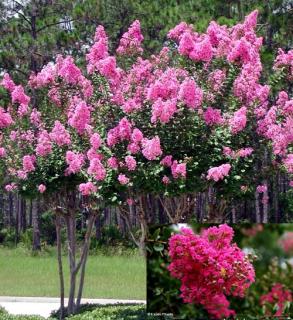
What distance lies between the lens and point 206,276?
477cm

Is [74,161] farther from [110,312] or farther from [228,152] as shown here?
[110,312]

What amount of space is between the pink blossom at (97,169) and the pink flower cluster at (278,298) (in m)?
2.70

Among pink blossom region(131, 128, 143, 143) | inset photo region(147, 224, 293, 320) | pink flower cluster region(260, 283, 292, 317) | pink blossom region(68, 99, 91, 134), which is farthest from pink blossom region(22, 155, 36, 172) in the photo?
pink flower cluster region(260, 283, 292, 317)

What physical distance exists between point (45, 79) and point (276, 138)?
2.64 m

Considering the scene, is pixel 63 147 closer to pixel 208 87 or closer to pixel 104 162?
pixel 104 162

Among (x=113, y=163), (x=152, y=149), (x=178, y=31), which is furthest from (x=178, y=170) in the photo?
(x=178, y=31)

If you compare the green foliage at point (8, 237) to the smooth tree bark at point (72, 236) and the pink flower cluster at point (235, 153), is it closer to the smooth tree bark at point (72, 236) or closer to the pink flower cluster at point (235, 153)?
the smooth tree bark at point (72, 236)

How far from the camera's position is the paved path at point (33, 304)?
30.8 feet

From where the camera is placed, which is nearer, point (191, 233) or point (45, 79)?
point (191, 233)

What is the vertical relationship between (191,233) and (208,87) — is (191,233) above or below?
below

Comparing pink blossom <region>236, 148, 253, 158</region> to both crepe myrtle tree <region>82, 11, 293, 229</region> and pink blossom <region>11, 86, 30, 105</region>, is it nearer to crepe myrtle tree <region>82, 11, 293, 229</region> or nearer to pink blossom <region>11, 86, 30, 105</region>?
crepe myrtle tree <region>82, 11, 293, 229</region>

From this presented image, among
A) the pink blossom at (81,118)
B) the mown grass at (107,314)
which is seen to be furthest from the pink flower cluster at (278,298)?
the pink blossom at (81,118)

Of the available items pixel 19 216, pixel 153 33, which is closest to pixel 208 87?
pixel 153 33

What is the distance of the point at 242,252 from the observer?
14.7 feet
